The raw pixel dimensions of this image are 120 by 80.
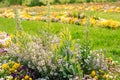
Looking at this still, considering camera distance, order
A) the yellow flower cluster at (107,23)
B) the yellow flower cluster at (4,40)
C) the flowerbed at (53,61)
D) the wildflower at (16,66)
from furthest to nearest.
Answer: the yellow flower cluster at (107,23)
the yellow flower cluster at (4,40)
the wildflower at (16,66)
the flowerbed at (53,61)

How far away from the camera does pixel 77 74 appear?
6570mm

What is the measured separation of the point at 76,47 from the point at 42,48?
0.78m

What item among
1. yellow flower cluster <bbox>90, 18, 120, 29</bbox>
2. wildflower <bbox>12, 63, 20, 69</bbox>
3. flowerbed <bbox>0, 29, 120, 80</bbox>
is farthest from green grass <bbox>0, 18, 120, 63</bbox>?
wildflower <bbox>12, 63, 20, 69</bbox>

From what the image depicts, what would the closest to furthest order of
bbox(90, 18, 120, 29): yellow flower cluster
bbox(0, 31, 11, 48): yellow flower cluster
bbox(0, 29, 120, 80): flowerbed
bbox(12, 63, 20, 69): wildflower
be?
bbox(0, 29, 120, 80): flowerbed → bbox(12, 63, 20, 69): wildflower → bbox(0, 31, 11, 48): yellow flower cluster → bbox(90, 18, 120, 29): yellow flower cluster

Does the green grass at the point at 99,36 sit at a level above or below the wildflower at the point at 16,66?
below

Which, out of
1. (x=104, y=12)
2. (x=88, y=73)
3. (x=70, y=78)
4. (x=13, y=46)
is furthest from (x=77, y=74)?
(x=104, y=12)

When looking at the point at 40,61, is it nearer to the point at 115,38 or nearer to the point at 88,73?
the point at 88,73

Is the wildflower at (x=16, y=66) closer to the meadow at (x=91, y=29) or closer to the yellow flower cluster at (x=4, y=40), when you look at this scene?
the meadow at (x=91, y=29)

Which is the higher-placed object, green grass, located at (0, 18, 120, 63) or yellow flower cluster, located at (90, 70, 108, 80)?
yellow flower cluster, located at (90, 70, 108, 80)

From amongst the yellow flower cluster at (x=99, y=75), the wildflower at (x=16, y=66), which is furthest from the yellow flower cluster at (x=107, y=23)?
the wildflower at (x=16, y=66)

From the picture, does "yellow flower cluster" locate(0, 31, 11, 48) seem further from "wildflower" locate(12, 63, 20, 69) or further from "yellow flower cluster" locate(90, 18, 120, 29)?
"yellow flower cluster" locate(90, 18, 120, 29)

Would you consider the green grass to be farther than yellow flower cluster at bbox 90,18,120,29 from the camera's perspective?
No

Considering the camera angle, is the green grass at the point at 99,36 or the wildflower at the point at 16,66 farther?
the green grass at the point at 99,36

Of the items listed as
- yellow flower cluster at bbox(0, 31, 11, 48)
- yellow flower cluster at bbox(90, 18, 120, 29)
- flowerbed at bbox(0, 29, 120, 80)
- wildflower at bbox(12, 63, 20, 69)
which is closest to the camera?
flowerbed at bbox(0, 29, 120, 80)
